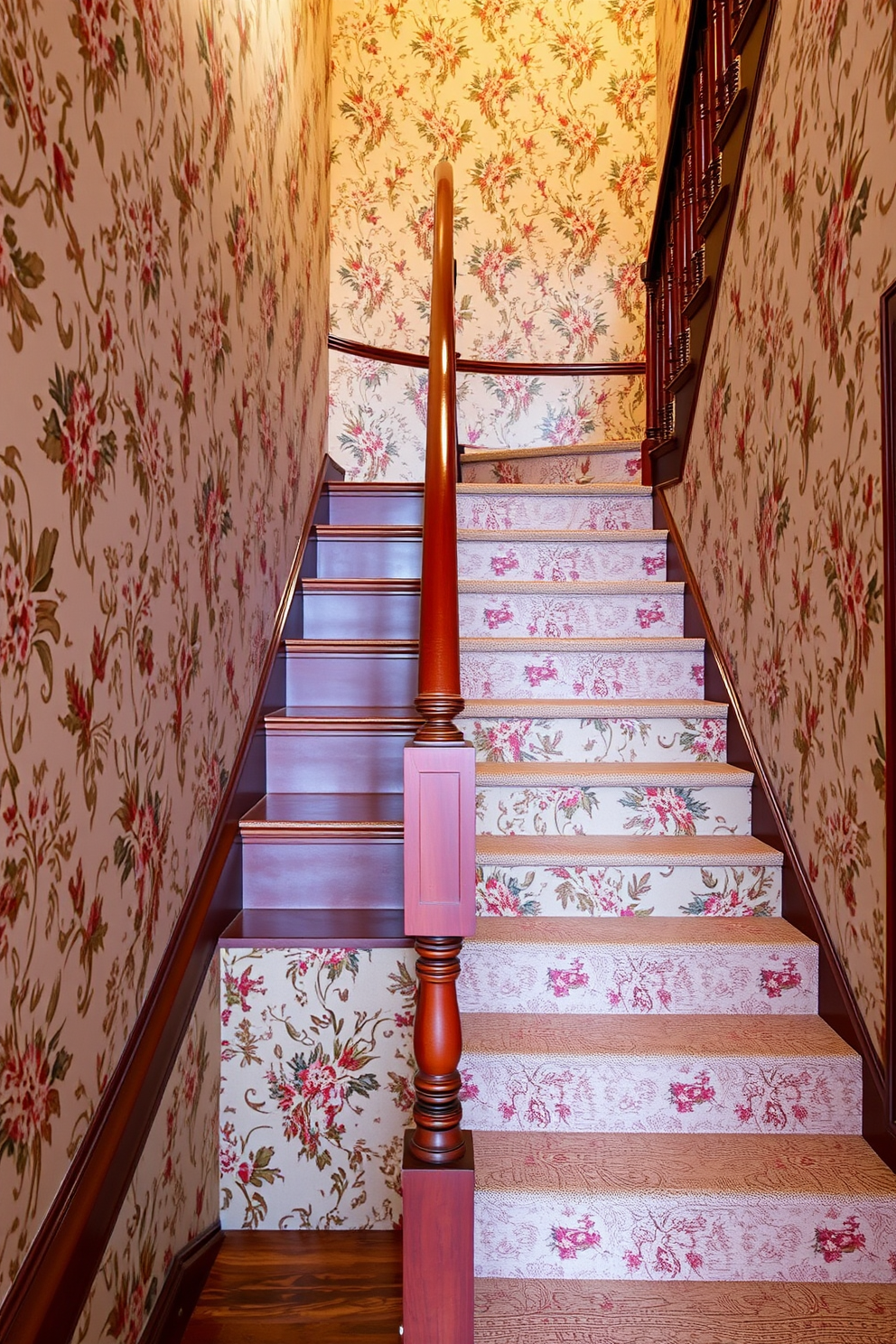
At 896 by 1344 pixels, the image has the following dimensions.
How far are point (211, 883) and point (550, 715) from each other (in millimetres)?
929

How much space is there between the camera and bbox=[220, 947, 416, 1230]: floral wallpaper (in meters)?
1.59

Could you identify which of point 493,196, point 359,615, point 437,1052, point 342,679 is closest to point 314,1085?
point 437,1052

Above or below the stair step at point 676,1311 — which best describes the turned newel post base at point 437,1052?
above

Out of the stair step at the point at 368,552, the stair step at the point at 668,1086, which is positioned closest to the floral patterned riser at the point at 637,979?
the stair step at the point at 668,1086

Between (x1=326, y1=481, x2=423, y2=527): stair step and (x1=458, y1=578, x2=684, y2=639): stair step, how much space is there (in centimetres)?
63

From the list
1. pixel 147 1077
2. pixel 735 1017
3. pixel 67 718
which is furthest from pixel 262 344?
pixel 735 1017

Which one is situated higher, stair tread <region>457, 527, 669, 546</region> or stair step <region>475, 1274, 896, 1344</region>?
stair tread <region>457, 527, 669, 546</region>

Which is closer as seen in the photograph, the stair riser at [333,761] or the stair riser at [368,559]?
the stair riser at [333,761]

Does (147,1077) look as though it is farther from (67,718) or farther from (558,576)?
(558,576)

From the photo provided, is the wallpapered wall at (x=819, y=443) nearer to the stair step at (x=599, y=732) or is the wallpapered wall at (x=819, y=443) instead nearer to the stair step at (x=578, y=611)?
the stair step at (x=599, y=732)

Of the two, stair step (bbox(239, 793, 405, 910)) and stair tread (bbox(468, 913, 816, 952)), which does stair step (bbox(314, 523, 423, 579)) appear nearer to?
stair step (bbox(239, 793, 405, 910))

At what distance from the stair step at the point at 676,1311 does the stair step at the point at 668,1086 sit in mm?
228

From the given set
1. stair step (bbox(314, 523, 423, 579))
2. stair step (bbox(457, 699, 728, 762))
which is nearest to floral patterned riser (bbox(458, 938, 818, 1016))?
stair step (bbox(457, 699, 728, 762))

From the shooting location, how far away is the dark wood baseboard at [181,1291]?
1271mm
